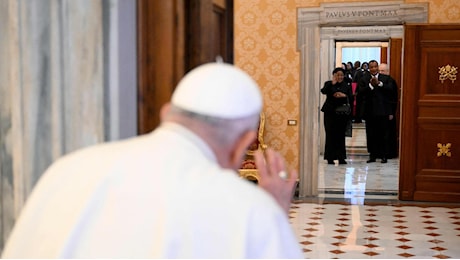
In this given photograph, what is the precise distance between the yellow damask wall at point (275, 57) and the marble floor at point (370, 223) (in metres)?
0.95

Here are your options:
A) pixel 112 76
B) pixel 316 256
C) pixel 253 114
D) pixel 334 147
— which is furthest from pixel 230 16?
pixel 334 147

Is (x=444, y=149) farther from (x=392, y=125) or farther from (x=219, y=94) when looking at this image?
(x=219, y=94)

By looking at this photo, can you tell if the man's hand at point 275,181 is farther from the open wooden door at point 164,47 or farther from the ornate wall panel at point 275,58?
the ornate wall panel at point 275,58

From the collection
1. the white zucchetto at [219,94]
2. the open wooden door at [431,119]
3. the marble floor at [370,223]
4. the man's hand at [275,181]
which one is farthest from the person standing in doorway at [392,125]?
the white zucchetto at [219,94]

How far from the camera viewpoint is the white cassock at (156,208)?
118 centimetres

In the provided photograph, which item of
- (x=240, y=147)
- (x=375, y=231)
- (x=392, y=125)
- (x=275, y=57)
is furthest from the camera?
(x=392, y=125)

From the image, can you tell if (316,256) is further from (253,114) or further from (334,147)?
(334,147)

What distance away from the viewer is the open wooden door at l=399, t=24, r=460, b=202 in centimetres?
802

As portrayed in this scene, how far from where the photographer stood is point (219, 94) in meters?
1.27

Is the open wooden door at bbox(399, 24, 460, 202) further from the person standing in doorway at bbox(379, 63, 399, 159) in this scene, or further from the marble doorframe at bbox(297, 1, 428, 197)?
the person standing in doorway at bbox(379, 63, 399, 159)

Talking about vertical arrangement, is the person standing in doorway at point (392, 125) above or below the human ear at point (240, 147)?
below

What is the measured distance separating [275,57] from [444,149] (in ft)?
8.20

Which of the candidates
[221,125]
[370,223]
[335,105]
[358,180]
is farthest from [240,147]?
[335,105]

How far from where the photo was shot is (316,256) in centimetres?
557
